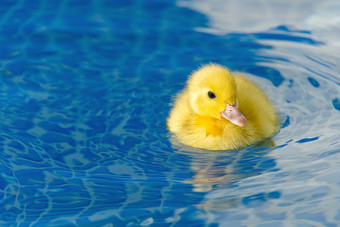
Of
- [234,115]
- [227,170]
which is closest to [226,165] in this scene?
[227,170]

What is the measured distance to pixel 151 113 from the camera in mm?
3230

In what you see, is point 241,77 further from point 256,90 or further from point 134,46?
point 134,46

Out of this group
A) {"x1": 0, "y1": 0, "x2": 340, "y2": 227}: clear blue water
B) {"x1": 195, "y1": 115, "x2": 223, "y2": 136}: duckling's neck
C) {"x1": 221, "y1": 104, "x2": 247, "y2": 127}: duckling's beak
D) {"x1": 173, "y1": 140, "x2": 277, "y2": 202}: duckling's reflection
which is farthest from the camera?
{"x1": 195, "y1": 115, "x2": 223, "y2": 136}: duckling's neck

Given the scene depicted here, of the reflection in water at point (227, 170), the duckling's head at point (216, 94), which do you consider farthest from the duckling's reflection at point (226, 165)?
the duckling's head at point (216, 94)

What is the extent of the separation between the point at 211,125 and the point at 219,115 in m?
0.08

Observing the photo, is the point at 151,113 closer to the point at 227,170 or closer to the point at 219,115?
the point at 219,115

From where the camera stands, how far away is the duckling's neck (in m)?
2.87

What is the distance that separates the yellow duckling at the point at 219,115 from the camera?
2.78 meters

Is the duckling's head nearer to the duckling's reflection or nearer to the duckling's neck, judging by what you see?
the duckling's neck

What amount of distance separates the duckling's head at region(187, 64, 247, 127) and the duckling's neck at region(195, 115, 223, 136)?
0.02 m

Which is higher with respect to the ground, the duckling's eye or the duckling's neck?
the duckling's eye

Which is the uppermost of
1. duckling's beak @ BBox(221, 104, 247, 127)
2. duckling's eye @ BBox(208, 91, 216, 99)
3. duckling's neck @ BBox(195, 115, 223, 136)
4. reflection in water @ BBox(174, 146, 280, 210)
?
duckling's eye @ BBox(208, 91, 216, 99)

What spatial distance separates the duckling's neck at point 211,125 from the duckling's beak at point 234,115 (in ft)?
0.31

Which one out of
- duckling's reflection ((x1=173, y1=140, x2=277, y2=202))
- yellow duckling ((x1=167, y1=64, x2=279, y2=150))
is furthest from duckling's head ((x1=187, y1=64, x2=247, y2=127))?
duckling's reflection ((x1=173, y1=140, x2=277, y2=202))
